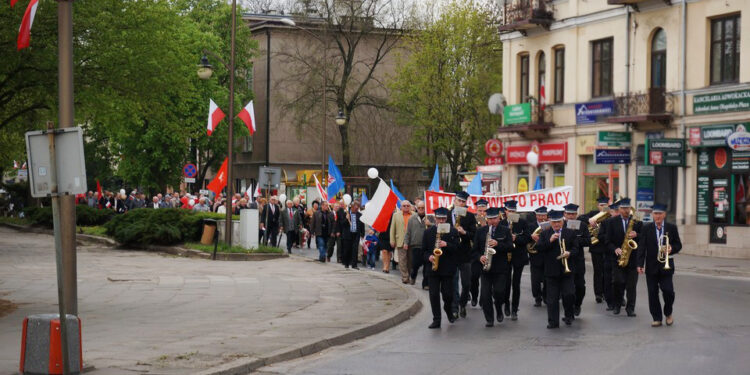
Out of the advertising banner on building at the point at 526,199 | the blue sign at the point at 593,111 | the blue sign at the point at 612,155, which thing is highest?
the blue sign at the point at 593,111

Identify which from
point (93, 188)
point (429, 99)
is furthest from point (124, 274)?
point (93, 188)

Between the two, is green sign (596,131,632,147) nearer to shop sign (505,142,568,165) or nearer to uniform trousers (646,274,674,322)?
shop sign (505,142,568,165)

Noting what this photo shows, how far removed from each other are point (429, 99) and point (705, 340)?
4038 cm

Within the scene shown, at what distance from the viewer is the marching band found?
1529 cm

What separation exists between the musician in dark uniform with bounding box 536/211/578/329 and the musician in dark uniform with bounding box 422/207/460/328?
132cm

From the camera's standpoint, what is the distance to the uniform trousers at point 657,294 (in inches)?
591

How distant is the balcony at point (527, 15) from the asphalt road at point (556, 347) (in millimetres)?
23304

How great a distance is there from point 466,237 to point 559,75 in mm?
24910

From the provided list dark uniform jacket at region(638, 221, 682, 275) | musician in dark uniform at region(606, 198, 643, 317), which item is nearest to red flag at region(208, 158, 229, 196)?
musician in dark uniform at region(606, 198, 643, 317)

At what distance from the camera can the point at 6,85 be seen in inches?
939

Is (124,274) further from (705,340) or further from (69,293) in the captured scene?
(705,340)

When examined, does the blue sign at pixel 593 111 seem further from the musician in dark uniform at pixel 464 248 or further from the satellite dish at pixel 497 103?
the musician in dark uniform at pixel 464 248

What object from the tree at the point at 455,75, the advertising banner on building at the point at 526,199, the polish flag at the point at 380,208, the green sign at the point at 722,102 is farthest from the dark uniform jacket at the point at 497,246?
the tree at the point at 455,75

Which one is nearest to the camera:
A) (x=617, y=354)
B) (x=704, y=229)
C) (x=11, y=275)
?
(x=617, y=354)
